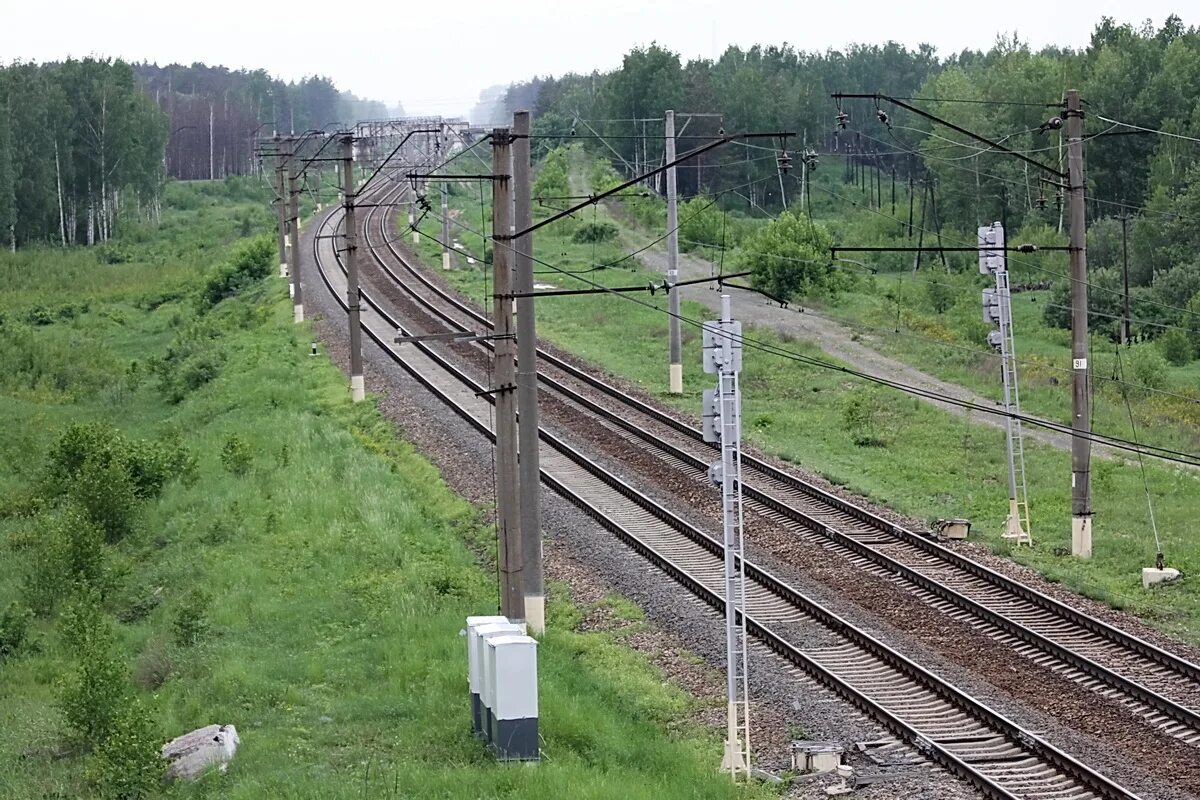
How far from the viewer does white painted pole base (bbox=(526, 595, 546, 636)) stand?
62.1 feet

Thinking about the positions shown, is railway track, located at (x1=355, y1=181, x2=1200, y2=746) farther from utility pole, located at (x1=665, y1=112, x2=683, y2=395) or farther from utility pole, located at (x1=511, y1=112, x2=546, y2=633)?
utility pole, located at (x1=511, y1=112, x2=546, y2=633)

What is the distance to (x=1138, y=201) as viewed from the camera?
2783 inches

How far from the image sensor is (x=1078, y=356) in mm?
23266

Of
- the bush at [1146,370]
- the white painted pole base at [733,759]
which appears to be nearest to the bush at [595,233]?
the bush at [1146,370]

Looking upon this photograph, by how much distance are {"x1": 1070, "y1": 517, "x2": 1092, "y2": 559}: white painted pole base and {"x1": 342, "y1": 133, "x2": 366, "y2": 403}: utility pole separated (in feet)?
59.5

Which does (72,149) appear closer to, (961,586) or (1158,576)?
(961,586)

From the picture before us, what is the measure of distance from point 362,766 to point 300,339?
35.2m

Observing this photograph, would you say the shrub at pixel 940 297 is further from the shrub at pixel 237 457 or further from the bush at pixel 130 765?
the bush at pixel 130 765

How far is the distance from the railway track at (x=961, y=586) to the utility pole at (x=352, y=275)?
5612 mm

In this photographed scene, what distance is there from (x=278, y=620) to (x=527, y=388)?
4470 mm

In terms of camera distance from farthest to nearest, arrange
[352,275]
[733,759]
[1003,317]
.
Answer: [352,275], [1003,317], [733,759]

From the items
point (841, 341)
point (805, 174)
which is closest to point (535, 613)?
point (805, 174)

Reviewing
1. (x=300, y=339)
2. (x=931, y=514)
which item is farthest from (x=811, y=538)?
(x=300, y=339)

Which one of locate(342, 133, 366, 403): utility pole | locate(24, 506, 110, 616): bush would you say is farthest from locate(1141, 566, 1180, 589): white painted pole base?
locate(342, 133, 366, 403): utility pole
